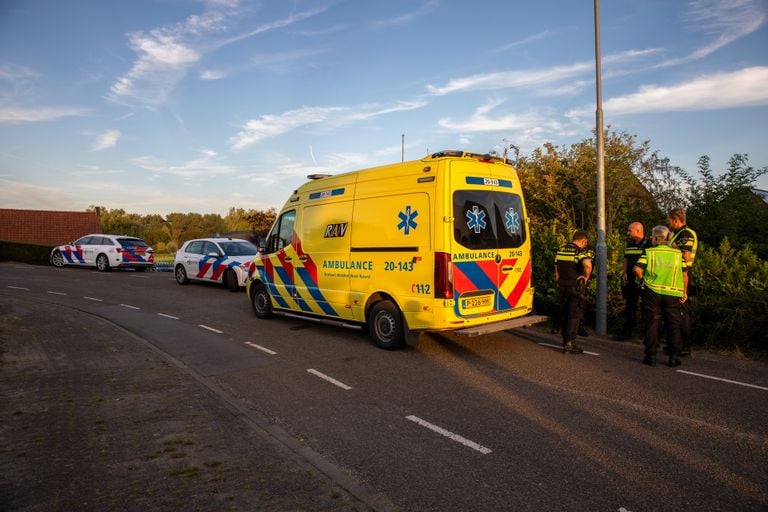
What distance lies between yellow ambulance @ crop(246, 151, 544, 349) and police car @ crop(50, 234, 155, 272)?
15878 millimetres

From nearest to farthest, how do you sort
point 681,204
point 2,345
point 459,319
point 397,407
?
1. point 397,407
2. point 459,319
3. point 2,345
4. point 681,204

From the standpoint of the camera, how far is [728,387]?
17.4 ft

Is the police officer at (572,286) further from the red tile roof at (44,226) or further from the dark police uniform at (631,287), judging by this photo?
the red tile roof at (44,226)

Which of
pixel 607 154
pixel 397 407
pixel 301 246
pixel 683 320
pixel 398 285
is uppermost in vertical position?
pixel 607 154

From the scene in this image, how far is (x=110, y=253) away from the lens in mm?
21172

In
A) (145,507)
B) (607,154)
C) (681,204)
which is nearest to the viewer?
(145,507)

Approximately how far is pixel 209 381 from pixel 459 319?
3.10 metres

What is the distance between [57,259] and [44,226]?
21022mm

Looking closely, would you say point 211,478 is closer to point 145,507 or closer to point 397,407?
point 145,507

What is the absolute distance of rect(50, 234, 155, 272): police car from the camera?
69.4ft

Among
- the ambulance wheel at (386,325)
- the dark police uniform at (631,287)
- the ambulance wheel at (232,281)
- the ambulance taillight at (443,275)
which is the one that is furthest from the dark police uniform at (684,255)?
the ambulance wheel at (232,281)

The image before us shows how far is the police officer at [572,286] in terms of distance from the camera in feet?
22.5

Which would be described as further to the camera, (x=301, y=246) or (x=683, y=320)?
(x=301, y=246)

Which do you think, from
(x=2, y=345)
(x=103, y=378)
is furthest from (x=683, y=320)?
(x=2, y=345)
